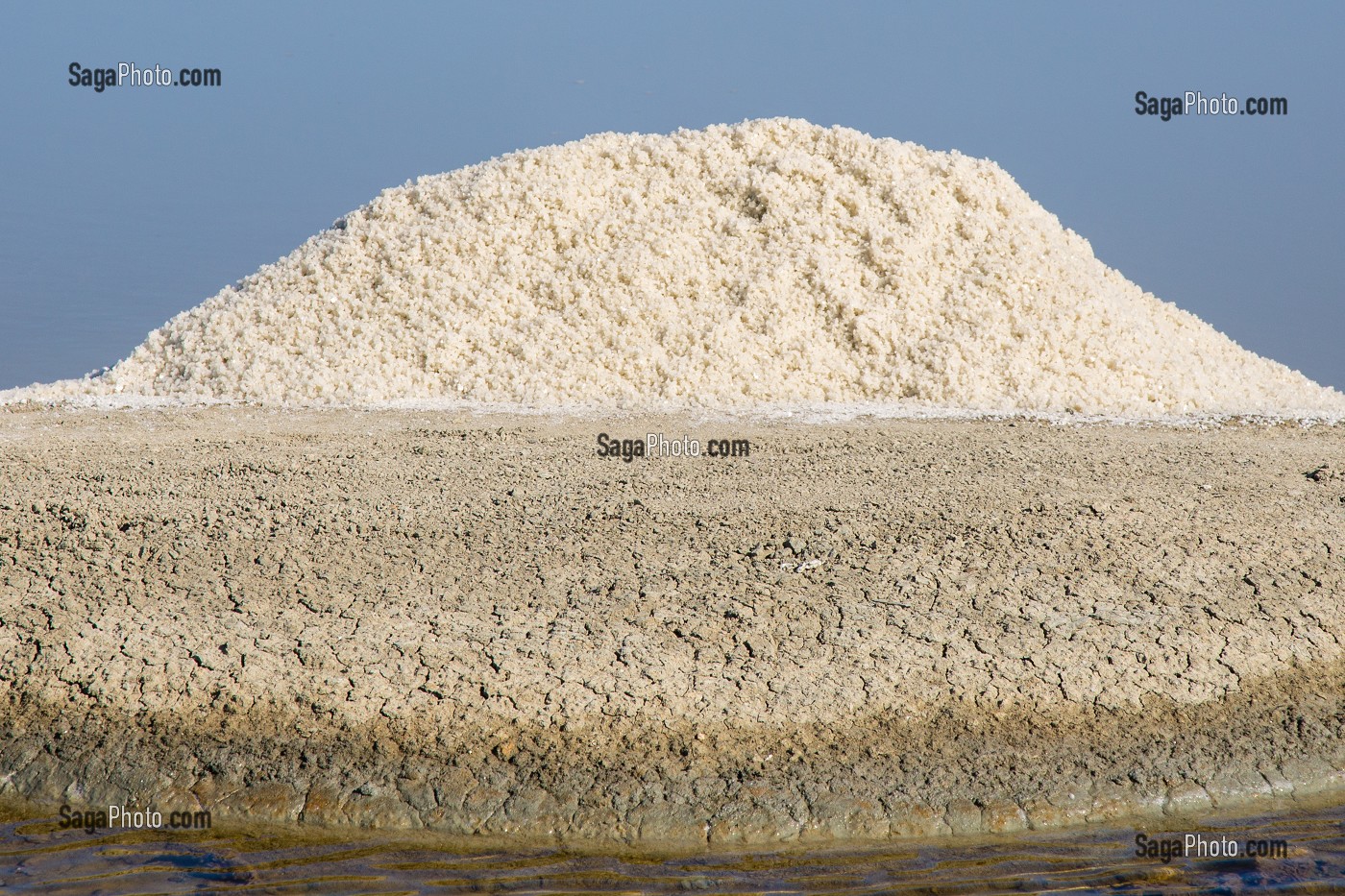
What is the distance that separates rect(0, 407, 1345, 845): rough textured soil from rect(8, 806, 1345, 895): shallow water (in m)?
0.13

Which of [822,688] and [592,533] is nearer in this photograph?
[822,688]

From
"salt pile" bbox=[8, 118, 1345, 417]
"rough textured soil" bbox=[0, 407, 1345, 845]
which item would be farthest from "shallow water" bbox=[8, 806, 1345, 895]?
"salt pile" bbox=[8, 118, 1345, 417]

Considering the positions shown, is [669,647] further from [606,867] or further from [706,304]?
[706,304]

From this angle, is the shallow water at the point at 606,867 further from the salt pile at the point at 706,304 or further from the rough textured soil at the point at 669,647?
the salt pile at the point at 706,304

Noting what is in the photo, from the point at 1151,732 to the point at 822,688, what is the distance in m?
1.26

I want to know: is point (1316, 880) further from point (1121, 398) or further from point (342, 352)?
point (342, 352)

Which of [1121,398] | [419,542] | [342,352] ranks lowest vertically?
[419,542]

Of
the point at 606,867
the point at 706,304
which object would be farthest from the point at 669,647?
the point at 706,304

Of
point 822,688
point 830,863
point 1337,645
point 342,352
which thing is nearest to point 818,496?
point 822,688

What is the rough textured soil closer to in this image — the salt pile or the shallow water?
the shallow water

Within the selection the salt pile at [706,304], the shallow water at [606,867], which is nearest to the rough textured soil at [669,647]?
the shallow water at [606,867]

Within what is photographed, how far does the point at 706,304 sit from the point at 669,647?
650 centimetres

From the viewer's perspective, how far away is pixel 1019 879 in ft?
12.4

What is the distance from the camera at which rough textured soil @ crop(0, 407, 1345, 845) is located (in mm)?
4223
